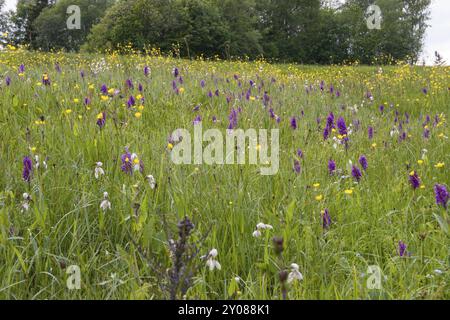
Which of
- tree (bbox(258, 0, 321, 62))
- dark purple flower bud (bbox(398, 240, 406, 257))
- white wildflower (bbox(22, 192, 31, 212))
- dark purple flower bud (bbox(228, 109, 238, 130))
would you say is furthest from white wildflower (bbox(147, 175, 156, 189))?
tree (bbox(258, 0, 321, 62))

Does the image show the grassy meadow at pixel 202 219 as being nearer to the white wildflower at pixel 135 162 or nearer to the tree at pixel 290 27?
the white wildflower at pixel 135 162

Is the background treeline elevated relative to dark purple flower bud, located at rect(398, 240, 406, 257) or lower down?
elevated

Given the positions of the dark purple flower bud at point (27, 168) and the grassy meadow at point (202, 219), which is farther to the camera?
the dark purple flower bud at point (27, 168)

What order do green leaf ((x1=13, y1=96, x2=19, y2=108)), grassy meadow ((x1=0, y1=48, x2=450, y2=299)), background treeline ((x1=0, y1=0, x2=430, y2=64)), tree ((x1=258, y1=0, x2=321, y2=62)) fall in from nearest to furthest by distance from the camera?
grassy meadow ((x1=0, y1=48, x2=450, y2=299)) → green leaf ((x1=13, y1=96, x2=19, y2=108)) → background treeline ((x1=0, y1=0, x2=430, y2=64)) → tree ((x1=258, y1=0, x2=321, y2=62))

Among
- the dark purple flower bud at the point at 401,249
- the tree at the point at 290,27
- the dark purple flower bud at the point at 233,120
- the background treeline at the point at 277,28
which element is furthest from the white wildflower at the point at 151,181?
the tree at the point at 290,27

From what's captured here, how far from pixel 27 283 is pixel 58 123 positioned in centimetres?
184

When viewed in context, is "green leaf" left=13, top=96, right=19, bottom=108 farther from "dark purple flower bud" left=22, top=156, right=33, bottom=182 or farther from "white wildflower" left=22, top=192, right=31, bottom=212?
"white wildflower" left=22, top=192, right=31, bottom=212

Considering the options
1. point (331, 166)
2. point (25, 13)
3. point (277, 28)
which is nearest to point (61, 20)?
point (25, 13)

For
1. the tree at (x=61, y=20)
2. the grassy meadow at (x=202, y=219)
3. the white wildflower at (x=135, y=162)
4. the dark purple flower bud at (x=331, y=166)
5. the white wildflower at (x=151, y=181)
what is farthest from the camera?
the tree at (x=61, y=20)

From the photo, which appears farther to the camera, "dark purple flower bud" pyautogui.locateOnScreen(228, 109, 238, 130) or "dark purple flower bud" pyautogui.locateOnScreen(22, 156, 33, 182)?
"dark purple flower bud" pyautogui.locateOnScreen(228, 109, 238, 130)

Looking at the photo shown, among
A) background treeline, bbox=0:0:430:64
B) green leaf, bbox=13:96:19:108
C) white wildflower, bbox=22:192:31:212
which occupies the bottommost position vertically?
white wildflower, bbox=22:192:31:212

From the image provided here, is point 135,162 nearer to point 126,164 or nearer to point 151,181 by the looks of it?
point 126,164

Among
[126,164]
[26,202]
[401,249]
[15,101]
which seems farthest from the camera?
[15,101]
